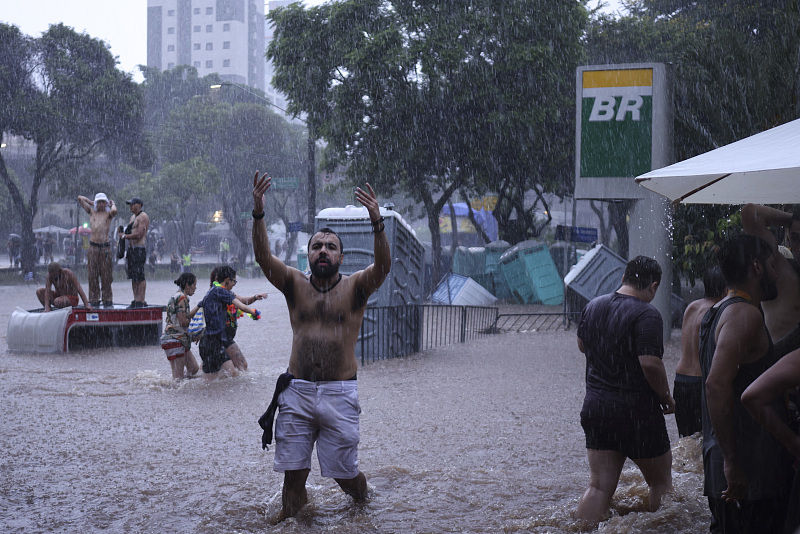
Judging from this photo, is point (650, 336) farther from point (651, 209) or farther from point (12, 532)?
point (651, 209)

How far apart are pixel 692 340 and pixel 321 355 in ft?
8.42

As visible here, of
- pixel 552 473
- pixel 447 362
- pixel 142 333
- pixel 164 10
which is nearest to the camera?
pixel 552 473

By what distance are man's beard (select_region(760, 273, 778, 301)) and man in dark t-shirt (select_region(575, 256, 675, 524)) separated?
84cm

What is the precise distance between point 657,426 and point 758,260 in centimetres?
127

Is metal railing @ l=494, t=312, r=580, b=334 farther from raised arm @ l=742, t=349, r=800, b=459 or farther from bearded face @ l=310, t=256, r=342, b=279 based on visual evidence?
raised arm @ l=742, t=349, r=800, b=459

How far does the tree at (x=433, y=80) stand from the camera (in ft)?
81.7

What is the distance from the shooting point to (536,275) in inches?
1030

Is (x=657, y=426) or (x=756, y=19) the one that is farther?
(x=756, y=19)

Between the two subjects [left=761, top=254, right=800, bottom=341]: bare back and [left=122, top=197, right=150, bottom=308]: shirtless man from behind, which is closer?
[left=761, top=254, right=800, bottom=341]: bare back

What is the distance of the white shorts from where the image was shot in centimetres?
511

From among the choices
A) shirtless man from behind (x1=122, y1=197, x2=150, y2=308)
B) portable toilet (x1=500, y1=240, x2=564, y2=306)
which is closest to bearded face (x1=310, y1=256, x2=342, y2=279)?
shirtless man from behind (x1=122, y1=197, x2=150, y2=308)

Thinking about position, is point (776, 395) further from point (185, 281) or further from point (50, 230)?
point (50, 230)

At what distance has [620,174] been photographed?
13727mm


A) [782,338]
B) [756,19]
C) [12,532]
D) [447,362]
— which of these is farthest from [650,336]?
[756,19]
